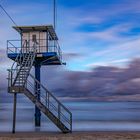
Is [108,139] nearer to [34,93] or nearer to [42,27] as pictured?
[34,93]

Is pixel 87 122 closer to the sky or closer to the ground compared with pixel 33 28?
closer to the ground

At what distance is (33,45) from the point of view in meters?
30.6

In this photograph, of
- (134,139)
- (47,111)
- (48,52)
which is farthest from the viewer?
(48,52)

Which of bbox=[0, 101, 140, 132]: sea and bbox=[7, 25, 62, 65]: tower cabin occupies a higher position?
bbox=[7, 25, 62, 65]: tower cabin

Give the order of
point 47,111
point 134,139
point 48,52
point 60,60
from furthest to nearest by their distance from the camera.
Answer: point 60,60 → point 48,52 → point 47,111 → point 134,139

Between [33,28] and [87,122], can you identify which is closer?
[33,28]

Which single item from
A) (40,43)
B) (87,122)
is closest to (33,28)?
(40,43)

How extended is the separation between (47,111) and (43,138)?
9.67 ft

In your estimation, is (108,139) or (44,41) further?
(44,41)

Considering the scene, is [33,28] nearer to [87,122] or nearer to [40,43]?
[40,43]

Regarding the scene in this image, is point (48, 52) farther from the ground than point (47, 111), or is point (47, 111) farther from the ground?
point (48, 52)

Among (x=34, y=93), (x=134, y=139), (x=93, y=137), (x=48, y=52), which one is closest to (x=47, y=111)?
(x=34, y=93)

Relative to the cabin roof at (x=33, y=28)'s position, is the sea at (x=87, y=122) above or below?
below

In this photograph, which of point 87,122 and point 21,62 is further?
point 87,122
